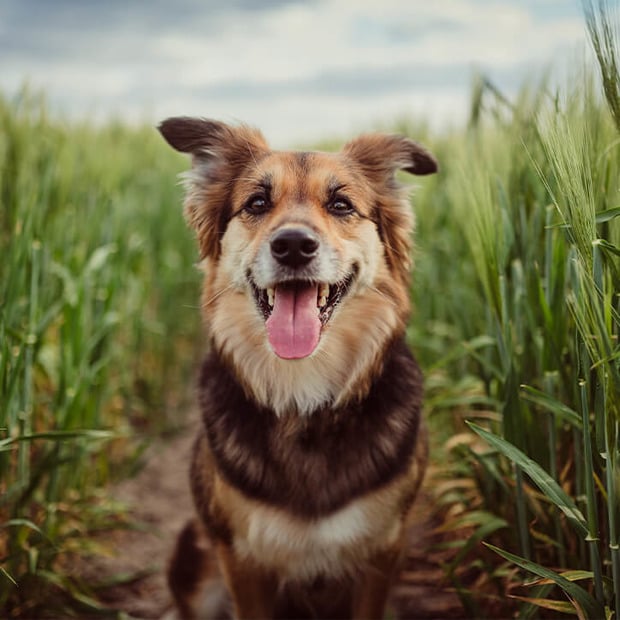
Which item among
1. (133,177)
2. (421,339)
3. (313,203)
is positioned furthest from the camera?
(133,177)

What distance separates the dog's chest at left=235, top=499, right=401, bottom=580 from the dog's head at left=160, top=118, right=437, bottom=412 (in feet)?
→ 1.42

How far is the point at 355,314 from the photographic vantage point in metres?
2.34

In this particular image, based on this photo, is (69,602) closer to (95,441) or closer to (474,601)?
(95,441)

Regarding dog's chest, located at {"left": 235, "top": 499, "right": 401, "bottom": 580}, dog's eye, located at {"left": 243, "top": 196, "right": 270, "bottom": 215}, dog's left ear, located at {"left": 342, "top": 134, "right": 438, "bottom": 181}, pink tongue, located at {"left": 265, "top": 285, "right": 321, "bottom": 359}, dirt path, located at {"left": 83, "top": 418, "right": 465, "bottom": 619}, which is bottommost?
dirt path, located at {"left": 83, "top": 418, "right": 465, "bottom": 619}

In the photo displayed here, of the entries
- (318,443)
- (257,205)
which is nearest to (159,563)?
(318,443)

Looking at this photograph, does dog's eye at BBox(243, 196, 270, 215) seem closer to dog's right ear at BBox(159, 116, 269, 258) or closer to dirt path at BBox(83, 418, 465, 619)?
dog's right ear at BBox(159, 116, 269, 258)

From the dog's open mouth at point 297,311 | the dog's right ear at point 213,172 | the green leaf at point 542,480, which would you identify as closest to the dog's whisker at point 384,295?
the dog's open mouth at point 297,311

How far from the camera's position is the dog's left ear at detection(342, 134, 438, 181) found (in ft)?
7.99

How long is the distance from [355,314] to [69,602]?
1575 millimetres

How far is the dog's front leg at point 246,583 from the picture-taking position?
226 centimetres

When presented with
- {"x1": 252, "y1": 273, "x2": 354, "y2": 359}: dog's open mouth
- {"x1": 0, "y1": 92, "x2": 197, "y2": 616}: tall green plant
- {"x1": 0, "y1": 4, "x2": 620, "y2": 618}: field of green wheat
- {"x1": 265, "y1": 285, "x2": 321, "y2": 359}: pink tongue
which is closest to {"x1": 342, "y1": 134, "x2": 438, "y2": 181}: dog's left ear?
{"x1": 0, "y1": 4, "x2": 620, "y2": 618}: field of green wheat

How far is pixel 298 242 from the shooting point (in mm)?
2035

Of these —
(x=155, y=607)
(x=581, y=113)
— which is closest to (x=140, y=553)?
(x=155, y=607)

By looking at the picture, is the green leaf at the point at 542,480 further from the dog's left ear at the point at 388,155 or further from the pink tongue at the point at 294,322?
the dog's left ear at the point at 388,155
